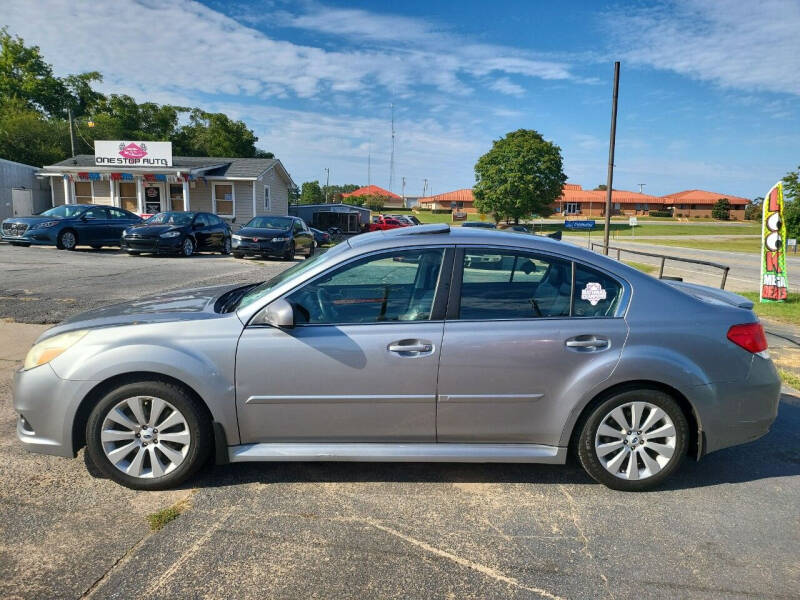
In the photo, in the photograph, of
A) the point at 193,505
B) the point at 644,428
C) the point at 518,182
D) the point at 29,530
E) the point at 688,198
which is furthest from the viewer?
the point at 688,198

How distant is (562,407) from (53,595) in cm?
274

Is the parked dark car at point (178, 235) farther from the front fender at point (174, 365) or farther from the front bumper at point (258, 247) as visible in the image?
the front fender at point (174, 365)

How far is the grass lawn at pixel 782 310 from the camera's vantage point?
10.1 meters

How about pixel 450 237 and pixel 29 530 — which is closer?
pixel 29 530

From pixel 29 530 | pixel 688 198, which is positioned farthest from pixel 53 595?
pixel 688 198

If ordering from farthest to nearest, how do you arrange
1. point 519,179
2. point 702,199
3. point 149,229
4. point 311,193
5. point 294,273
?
point 702,199 → point 311,193 → point 519,179 → point 149,229 → point 294,273

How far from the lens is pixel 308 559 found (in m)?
2.73

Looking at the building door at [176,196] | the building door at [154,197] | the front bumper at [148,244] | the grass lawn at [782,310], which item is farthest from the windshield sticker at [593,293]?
the building door at [154,197]

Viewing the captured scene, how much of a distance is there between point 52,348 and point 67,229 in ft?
58.5

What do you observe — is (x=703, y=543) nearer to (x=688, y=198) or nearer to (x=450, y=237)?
(x=450, y=237)

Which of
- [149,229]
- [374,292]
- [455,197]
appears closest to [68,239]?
[149,229]

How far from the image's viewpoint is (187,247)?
19.1 meters

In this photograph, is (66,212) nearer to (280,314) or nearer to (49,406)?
(49,406)

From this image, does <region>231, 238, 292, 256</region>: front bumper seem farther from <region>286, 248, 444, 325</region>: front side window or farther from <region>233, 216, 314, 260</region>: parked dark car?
<region>286, 248, 444, 325</region>: front side window
